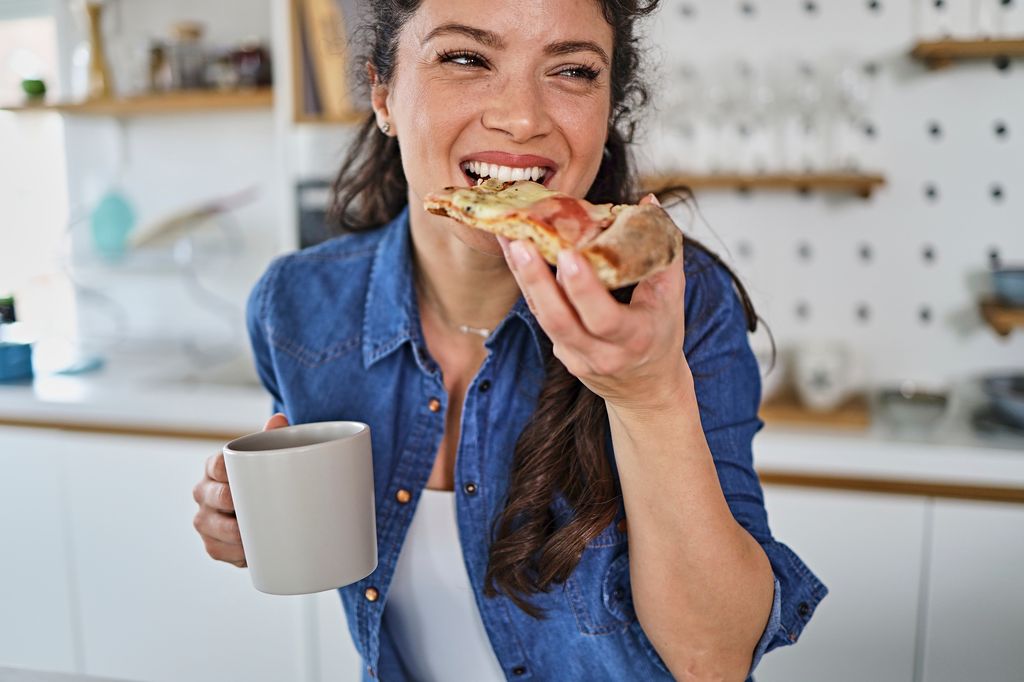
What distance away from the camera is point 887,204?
2309 mm

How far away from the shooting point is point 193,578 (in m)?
2.15

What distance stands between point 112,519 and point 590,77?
184 centimetres

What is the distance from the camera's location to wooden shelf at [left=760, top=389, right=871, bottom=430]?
1973 mm

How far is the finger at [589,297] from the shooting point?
0.62 m

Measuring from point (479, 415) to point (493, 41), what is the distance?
436 millimetres

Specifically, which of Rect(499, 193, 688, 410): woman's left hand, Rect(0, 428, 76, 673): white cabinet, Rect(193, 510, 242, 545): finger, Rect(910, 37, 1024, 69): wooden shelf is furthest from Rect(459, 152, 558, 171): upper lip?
Rect(0, 428, 76, 673): white cabinet

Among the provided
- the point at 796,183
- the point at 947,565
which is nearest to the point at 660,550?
the point at 947,565

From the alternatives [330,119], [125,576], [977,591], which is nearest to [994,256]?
[977,591]

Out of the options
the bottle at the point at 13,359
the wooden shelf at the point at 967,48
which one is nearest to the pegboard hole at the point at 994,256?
the wooden shelf at the point at 967,48

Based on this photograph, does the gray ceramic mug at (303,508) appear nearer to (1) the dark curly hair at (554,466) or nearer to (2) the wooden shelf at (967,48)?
(1) the dark curly hair at (554,466)

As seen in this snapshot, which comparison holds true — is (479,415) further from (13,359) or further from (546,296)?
(13,359)

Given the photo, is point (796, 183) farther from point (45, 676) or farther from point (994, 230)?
point (45, 676)

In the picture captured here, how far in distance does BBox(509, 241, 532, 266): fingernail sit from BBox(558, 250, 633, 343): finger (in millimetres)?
25

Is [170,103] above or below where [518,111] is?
above
